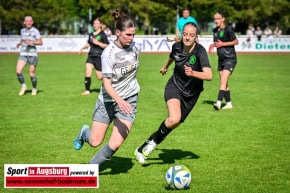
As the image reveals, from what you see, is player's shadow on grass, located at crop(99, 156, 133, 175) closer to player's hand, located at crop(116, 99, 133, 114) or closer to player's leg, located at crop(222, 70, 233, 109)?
player's hand, located at crop(116, 99, 133, 114)

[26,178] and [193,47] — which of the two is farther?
[193,47]

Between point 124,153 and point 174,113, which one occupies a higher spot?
point 174,113

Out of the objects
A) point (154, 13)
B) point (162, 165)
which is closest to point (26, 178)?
point (162, 165)

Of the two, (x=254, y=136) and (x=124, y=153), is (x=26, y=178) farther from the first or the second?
(x=254, y=136)

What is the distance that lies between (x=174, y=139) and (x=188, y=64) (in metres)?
2.39

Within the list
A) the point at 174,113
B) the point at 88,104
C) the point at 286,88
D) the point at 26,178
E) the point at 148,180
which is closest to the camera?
the point at 26,178

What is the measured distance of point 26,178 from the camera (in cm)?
659

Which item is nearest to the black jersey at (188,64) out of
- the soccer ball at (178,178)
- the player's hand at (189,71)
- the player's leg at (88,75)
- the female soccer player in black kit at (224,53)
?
the player's hand at (189,71)

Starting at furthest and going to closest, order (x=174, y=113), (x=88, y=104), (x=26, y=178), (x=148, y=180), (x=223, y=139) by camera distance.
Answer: (x=88, y=104) < (x=223, y=139) < (x=174, y=113) < (x=148, y=180) < (x=26, y=178)

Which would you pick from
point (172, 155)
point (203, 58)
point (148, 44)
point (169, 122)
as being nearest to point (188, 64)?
point (203, 58)

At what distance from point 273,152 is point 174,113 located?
1.96 metres

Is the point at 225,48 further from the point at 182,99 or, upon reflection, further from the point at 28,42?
the point at 182,99

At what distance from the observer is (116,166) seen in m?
8.11

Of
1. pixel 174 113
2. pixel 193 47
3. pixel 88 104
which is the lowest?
pixel 88 104
